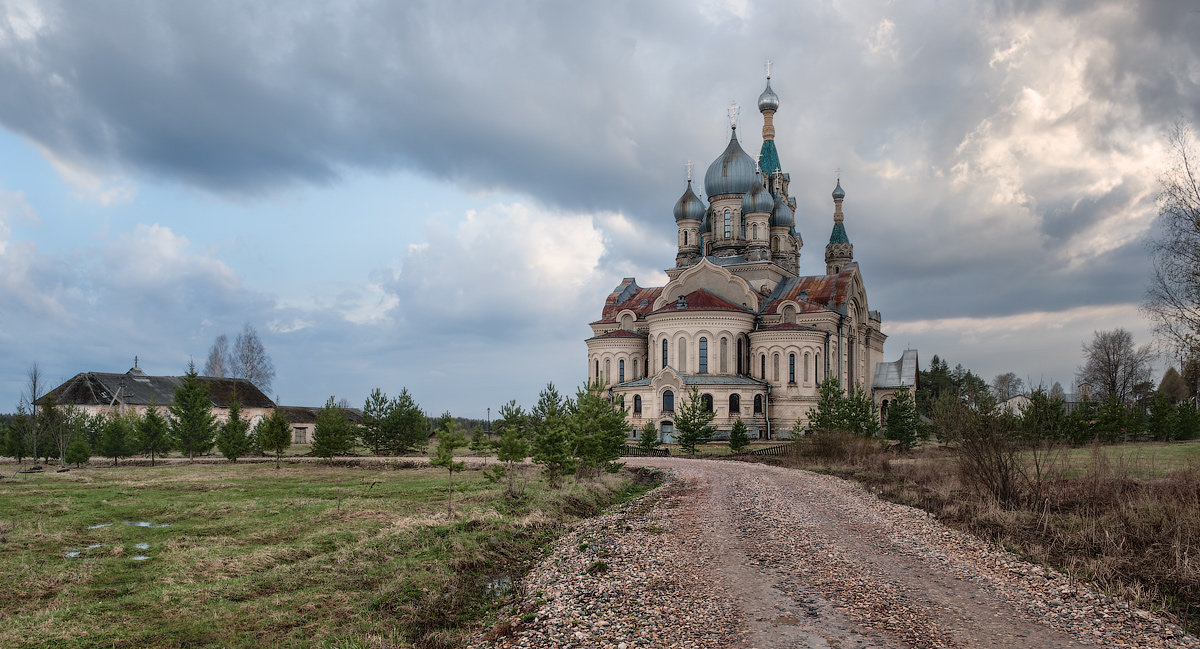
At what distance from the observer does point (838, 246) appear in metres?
74.8

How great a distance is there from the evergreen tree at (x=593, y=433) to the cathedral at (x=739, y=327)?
22347 mm

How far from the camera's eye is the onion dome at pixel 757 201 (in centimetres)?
6312

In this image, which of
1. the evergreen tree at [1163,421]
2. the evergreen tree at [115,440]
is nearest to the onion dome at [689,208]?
the evergreen tree at [1163,421]

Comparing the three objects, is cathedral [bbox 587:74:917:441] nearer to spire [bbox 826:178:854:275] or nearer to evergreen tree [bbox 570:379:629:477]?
spire [bbox 826:178:854:275]

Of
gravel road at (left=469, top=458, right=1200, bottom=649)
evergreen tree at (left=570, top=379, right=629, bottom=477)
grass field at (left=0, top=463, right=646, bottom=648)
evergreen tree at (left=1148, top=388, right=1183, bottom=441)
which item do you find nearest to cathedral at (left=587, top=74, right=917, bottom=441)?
evergreen tree at (left=1148, top=388, right=1183, bottom=441)

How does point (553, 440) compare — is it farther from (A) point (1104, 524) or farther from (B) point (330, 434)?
(B) point (330, 434)

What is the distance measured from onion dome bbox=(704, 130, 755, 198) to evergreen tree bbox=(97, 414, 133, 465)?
47.5 metres

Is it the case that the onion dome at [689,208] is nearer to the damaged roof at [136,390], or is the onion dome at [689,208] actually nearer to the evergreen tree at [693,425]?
the evergreen tree at [693,425]

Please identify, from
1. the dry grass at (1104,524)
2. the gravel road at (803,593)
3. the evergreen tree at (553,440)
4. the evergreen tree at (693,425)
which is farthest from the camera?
the evergreen tree at (693,425)

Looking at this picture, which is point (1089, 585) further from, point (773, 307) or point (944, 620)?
point (773, 307)

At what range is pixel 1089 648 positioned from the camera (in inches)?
332

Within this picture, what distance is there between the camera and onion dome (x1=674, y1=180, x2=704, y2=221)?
6644cm

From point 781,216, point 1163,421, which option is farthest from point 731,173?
point 1163,421

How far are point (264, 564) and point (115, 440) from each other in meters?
35.6
